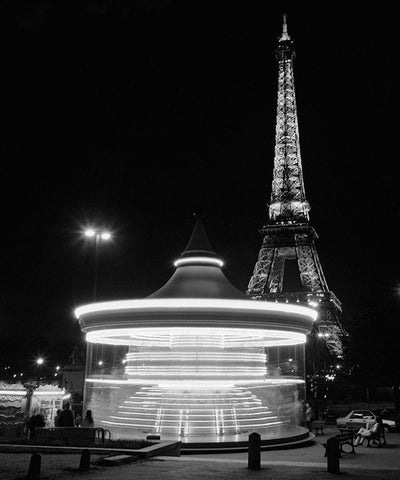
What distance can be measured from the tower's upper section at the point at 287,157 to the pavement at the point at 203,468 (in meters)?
64.4

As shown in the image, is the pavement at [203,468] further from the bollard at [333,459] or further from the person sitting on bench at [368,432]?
the person sitting on bench at [368,432]

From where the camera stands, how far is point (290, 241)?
75938 millimetres

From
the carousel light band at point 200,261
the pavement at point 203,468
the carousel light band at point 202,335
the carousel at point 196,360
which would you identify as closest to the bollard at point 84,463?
the pavement at point 203,468

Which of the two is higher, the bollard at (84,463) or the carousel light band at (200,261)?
the carousel light band at (200,261)

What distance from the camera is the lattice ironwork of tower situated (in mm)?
69500

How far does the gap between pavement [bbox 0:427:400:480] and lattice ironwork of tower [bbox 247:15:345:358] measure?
1953 inches

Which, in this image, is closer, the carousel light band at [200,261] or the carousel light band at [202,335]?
the carousel light band at [202,335]

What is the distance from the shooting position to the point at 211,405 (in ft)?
58.4

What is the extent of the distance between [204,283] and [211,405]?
3.94 metres

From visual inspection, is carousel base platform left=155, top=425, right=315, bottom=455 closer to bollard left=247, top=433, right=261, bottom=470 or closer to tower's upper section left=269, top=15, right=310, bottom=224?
bollard left=247, top=433, right=261, bottom=470

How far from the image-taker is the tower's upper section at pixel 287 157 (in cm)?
8025

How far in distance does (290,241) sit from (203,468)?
65281mm

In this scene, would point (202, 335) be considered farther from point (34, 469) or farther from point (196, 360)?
point (34, 469)

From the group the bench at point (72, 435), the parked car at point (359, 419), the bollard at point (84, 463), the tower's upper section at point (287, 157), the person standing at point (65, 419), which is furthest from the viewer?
the tower's upper section at point (287, 157)
